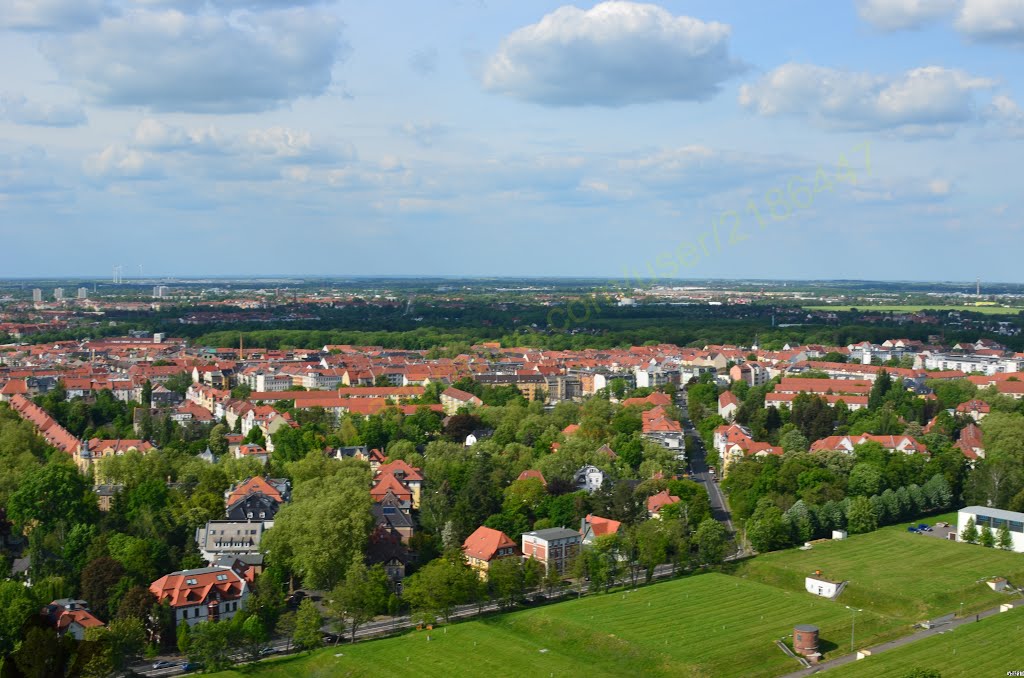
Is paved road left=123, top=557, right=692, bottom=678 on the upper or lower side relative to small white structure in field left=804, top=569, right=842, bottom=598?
lower

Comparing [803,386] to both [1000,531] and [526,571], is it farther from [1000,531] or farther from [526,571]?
[526,571]

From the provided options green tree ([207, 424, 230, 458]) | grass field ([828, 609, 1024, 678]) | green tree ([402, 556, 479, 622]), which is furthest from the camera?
green tree ([207, 424, 230, 458])

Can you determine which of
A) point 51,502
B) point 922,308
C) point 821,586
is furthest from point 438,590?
point 922,308

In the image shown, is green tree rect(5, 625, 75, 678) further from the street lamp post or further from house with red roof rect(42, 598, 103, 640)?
the street lamp post

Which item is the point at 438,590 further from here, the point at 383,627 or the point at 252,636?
the point at 252,636

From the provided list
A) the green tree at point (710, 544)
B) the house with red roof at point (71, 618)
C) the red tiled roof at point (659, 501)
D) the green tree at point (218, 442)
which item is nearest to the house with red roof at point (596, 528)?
the red tiled roof at point (659, 501)

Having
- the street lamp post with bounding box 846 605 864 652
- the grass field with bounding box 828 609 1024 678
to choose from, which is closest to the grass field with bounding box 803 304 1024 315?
the street lamp post with bounding box 846 605 864 652

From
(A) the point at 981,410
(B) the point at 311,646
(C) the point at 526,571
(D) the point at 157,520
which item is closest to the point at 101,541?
(D) the point at 157,520
